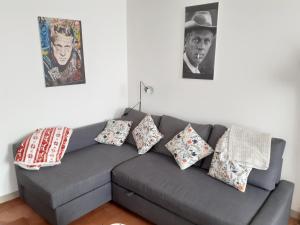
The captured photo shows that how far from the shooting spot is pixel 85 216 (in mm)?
2266

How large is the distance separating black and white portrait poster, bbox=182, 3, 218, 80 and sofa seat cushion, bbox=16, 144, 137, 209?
1.21 meters

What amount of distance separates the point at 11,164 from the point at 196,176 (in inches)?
75.7

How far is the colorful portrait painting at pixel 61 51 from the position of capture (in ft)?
8.14

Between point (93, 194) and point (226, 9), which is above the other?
point (226, 9)

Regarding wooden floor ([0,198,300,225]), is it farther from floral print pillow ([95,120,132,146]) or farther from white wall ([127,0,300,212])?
white wall ([127,0,300,212])

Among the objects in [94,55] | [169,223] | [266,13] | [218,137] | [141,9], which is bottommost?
[169,223]

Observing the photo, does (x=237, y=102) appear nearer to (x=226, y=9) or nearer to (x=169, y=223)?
(x=226, y=9)

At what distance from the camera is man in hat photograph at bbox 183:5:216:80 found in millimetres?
2459

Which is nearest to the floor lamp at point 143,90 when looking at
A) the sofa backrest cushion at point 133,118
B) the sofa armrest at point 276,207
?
the sofa backrest cushion at point 133,118

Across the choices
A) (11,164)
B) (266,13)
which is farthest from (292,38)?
(11,164)

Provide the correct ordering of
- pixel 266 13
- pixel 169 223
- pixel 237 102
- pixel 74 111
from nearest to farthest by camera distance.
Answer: pixel 169 223
pixel 266 13
pixel 237 102
pixel 74 111

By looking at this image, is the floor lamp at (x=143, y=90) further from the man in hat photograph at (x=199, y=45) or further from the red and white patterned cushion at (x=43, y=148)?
the red and white patterned cushion at (x=43, y=148)

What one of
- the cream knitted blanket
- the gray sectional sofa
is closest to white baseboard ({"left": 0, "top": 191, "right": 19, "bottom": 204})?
the gray sectional sofa

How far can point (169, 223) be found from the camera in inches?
75.5
